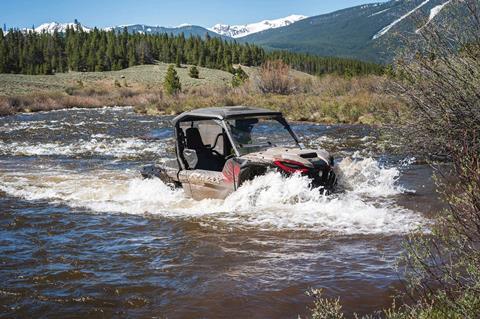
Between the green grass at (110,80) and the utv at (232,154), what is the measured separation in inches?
2160

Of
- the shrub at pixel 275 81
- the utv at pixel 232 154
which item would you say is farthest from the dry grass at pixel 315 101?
the utv at pixel 232 154

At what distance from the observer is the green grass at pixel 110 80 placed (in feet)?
218

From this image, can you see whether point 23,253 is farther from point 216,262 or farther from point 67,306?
point 216,262

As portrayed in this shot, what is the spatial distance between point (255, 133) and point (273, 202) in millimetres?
1675

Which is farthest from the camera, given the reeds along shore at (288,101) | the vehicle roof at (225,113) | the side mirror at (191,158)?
the reeds along shore at (288,101)

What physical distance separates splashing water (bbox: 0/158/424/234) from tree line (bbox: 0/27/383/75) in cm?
9170

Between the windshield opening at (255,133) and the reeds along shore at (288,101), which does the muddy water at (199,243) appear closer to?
the windshield opening at (255,133)

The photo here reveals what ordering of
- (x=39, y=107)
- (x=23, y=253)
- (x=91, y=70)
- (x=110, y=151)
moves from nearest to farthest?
(x=23, y=253) → (x=110, y=151) → (x=39, y=107) → (x=91, y=70)

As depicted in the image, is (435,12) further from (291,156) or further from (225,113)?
(225,113)

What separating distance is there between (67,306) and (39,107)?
134 ft

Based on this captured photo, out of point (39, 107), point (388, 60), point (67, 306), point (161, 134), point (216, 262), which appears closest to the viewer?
point (67, 306)

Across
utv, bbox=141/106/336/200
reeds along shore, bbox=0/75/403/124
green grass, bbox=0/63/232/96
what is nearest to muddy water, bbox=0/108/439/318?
utv, bbox=141/106/336/200

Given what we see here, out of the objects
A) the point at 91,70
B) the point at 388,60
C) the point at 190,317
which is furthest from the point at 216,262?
the point at 91,70

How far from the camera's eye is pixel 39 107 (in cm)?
4303
